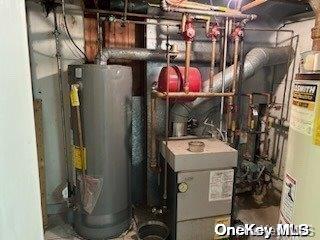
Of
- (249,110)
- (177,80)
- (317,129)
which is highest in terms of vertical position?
(177,80)

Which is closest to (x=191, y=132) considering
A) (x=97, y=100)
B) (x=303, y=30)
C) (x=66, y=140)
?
(x=97, y=100)

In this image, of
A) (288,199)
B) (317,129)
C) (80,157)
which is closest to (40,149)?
(80,157)

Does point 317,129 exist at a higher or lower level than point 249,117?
higher

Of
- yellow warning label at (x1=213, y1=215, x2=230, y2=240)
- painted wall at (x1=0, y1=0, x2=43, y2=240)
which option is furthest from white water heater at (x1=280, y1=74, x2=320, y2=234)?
yellow warning label at (x1=213, y1=215, x2=230, y2=240)

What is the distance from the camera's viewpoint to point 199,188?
1947mm

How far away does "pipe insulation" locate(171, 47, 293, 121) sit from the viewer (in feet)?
7.89

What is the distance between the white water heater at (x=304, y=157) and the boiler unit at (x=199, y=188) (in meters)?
0.89

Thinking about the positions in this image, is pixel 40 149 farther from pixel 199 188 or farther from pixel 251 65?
pixel 251 65

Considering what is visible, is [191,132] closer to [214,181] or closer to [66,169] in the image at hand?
[214,181]

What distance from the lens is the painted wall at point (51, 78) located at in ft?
7.80

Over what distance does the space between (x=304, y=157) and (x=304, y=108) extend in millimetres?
187

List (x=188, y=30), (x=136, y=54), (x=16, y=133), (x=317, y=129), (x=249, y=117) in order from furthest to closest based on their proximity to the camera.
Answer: (x=249, y=117) → (x=136, y=54) → (x=188, y=30) → (x=317, y=129) → (x=16, y=133)

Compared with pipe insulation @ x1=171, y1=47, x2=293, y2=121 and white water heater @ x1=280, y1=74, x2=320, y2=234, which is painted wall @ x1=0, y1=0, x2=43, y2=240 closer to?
white water heater @ x1=280, y1=74, x2=320, y2=234

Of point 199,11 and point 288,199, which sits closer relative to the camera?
point 288,199
